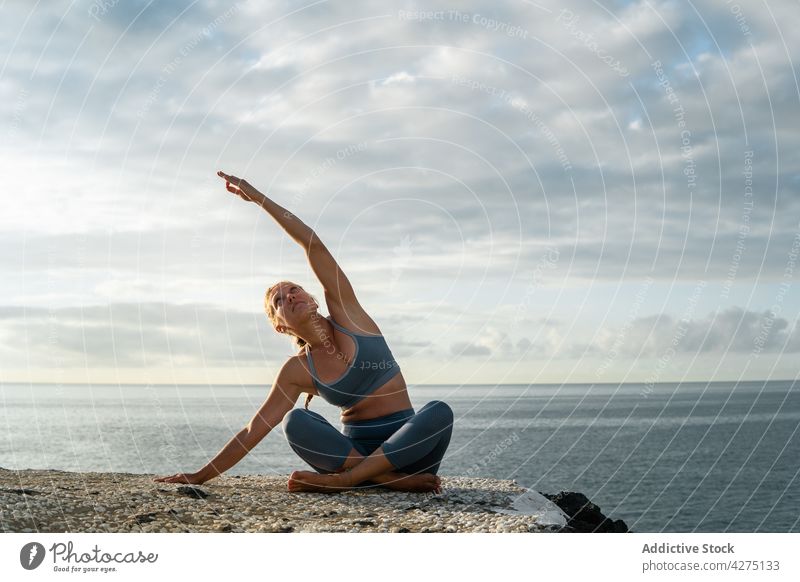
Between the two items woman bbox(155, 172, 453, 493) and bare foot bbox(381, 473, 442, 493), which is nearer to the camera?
woman bbox(155, 172, 453, 493)

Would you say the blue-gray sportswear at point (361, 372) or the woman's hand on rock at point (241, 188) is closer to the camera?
the woman's hand on rock at point (241, 188)

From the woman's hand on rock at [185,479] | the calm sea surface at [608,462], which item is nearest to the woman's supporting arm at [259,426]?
the woman's hand on rock at [185,479]

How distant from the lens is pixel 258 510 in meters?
7.10

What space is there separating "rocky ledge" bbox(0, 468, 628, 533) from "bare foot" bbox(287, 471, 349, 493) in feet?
0.32

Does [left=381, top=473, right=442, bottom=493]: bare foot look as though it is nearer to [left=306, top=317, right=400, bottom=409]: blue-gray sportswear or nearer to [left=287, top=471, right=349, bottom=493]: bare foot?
[left=287, top=471, right=349, bottom=493]: bare foot

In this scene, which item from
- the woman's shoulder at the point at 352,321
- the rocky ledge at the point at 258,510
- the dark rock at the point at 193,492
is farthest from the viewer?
the woman's shoulder at the point at 352,321

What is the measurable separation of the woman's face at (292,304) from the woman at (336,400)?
1cm

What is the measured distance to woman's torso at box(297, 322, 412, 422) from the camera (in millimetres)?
7969

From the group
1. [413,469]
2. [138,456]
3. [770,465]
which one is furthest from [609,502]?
[413,469]

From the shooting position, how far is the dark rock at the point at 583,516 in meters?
7.73

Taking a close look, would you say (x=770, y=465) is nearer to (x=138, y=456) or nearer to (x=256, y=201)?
(x=138, y=456)

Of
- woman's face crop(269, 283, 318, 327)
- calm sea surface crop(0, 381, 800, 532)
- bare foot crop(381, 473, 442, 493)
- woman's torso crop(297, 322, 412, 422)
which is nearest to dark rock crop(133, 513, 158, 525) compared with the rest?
woman's torso crop(297, 322, 412, 422)

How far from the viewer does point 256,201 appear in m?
7.66

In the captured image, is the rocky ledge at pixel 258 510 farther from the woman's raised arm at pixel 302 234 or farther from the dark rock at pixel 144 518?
the woman's raised arm at pixel 302 234
